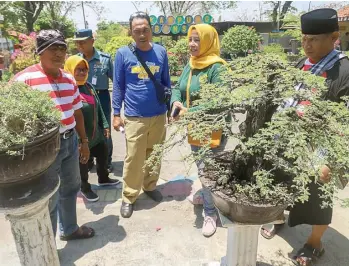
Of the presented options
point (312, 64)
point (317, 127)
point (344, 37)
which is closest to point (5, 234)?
point (317, 127)

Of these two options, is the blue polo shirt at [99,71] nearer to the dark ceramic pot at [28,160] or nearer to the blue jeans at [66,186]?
the blue jeans at [66,186]

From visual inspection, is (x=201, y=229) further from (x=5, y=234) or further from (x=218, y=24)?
(x=218, y=24)

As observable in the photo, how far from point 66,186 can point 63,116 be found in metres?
0.64

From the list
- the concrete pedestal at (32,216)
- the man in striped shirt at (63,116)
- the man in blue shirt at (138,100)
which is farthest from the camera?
the man in blue shirt at (138,100)

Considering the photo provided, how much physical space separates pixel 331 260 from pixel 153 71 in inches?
90.8

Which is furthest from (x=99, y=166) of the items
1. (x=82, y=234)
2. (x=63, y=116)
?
(x=63, y=116)

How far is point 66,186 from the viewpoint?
2637 mm

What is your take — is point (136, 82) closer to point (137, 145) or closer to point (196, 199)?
point (137, 145)

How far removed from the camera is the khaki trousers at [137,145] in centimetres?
315

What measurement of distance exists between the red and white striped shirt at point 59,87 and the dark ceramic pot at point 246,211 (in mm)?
1226

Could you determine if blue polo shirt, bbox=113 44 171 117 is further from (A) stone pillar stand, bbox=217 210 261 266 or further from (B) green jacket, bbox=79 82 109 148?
(A) stone pillar stand, bbox=217 210 261 266

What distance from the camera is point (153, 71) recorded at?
311cm

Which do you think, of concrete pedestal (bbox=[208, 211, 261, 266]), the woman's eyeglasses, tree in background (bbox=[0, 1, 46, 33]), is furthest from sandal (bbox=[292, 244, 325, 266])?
tree in background (bbox=[0, 1, 46, 33])

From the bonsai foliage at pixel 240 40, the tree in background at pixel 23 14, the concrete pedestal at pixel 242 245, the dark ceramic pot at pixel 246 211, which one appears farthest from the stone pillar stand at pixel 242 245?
the tree in background at pixel 23 14
